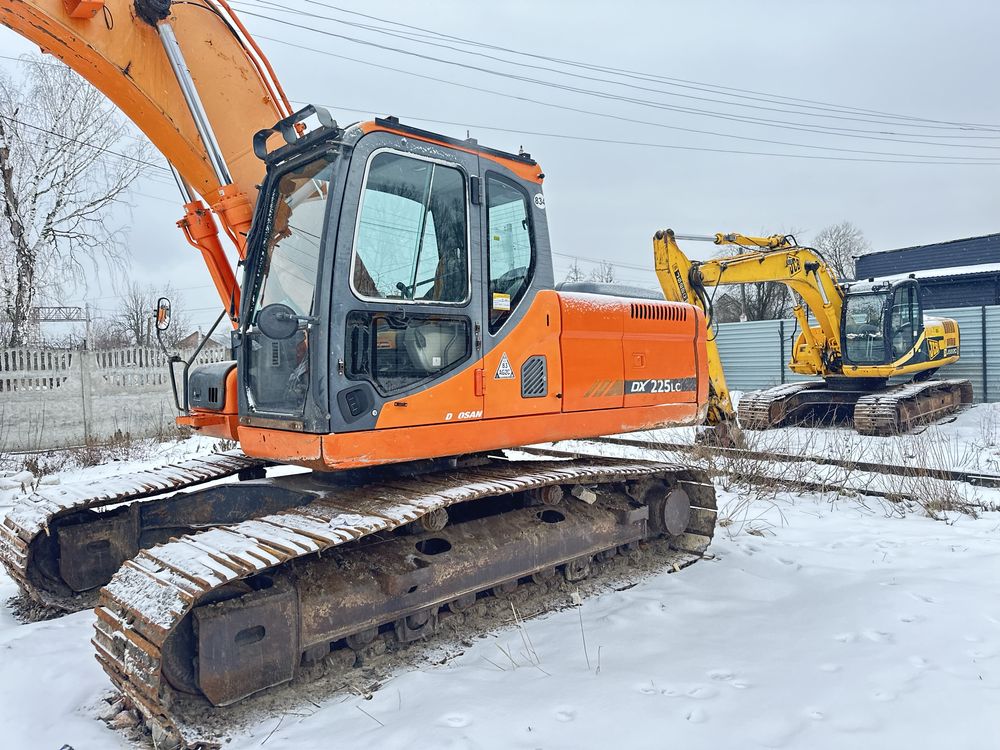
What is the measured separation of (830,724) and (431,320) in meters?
2.60

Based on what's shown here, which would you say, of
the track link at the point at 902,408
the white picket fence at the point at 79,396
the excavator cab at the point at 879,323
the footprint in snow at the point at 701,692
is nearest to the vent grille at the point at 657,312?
the footprint in snow at the point at 701,692

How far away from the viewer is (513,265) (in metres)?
4.28

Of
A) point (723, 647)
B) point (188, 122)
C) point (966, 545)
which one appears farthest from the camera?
point (966, 545)

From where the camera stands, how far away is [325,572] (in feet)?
11.5

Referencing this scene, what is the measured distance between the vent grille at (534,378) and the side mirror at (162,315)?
2222mm

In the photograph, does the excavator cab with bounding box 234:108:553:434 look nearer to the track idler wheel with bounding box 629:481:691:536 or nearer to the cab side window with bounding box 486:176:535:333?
the cab side window with bounding box 486:176:535:333

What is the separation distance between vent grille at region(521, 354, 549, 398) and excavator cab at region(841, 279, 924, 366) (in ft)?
38.6

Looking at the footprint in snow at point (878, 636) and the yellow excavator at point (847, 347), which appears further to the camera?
the yellow excavator at point (847, 347)

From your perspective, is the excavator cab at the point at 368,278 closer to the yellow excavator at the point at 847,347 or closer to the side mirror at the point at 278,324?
the side mirror at the point at 278,324

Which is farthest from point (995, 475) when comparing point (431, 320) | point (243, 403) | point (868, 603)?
point (243, 403)

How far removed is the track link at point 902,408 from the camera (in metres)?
12.0

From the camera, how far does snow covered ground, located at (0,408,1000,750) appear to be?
2.84 metres

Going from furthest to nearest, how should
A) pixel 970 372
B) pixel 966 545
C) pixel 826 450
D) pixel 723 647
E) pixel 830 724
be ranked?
pixel 970 372
pixel 826 450
pixel 966 545
pixel 723 647
pixel 830 724

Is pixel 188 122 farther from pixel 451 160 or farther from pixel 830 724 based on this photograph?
pixel 830 724
